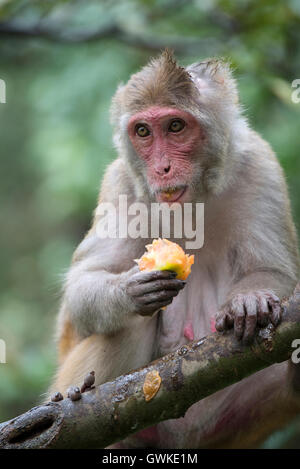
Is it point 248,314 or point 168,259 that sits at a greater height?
point 168,259

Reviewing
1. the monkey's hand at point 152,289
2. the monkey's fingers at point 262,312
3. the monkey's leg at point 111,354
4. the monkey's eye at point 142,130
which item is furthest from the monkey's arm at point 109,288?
the monkey's eye at point 142,130

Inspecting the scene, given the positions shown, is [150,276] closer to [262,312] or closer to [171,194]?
[171,194]

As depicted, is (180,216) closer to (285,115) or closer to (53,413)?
(53,413)

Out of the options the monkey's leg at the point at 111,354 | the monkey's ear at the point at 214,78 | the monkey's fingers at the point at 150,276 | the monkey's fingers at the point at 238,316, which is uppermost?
the monkey's ear at the point at 214,78

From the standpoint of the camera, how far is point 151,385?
3938mm

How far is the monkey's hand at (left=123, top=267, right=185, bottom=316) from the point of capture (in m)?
4.34

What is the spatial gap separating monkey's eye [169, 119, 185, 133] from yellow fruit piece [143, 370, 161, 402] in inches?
71.3

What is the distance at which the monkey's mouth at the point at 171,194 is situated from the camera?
15.7ft

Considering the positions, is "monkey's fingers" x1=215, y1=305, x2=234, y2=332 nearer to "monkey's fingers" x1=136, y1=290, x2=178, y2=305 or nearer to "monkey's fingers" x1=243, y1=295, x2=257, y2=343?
"monkey's fingers" x1=243, y1=295, x2=257, y2=343

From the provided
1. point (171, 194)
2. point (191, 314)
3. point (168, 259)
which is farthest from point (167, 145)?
point (191, 314)

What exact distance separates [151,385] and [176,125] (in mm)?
1913

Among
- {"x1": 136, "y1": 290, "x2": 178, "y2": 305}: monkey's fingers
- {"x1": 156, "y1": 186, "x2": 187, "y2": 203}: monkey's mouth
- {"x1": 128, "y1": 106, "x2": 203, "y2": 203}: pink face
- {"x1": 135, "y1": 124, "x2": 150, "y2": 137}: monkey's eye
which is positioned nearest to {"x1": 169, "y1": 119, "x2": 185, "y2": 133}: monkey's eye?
{"x1": 128, "y1": 106, "x2": 203, "y2": 203}: pink face

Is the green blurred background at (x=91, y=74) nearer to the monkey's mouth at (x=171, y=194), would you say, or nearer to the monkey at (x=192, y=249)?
the monkey at (x=192, y=249)

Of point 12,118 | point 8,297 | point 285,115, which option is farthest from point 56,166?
point 12,118
